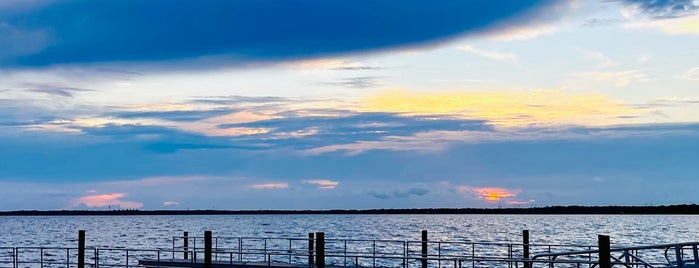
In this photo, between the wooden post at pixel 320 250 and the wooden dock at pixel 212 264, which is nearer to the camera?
the wooden post at pixel 320 250

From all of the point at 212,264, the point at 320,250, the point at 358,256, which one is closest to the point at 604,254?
the point at 358,256

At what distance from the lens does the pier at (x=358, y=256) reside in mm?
25688

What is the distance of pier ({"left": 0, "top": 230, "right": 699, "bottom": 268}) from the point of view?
84.3 feet

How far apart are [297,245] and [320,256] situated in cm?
6580

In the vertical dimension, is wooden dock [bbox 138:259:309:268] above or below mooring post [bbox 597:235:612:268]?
below

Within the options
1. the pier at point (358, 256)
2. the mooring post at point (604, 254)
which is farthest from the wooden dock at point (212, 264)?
the mooring post at point (604, 254)

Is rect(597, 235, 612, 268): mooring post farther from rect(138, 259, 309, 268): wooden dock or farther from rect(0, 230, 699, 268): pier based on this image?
rect(138, 259, 309, 268): wooden dock

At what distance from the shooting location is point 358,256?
95.6 ft

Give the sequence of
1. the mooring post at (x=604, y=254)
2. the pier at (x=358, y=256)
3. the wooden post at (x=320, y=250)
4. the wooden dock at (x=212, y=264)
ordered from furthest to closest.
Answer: the wooden dock at (x=212, y=264), the wooden post at (x=320, y=250), the pier at (x=358, y=256), the mooring post at (x=604, y=254)

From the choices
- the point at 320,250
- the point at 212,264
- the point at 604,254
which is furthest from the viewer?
the point at 212,264

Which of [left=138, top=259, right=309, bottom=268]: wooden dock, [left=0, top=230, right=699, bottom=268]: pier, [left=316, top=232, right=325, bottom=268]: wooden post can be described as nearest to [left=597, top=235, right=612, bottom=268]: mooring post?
[left=0, top=230, right=699, bottom=268]: pier

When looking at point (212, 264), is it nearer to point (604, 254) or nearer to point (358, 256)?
point (358, 256)

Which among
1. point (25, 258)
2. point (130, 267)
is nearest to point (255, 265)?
point (130, 267)

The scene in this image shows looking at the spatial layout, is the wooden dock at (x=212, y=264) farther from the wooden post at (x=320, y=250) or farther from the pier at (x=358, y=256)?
the wooden post at (x=320, y=250)
